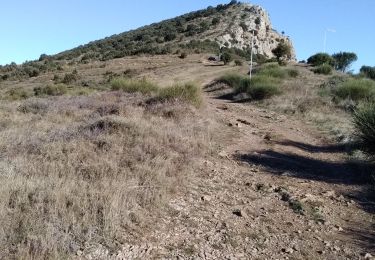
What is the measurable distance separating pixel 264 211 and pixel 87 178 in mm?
2649

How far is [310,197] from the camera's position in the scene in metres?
8.05

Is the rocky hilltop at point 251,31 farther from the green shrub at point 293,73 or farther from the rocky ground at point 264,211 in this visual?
the rocky ground at point 264,211

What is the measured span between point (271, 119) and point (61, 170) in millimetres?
10609

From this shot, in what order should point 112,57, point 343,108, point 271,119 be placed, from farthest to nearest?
point 112,57 → point 343,108 → point 271,119

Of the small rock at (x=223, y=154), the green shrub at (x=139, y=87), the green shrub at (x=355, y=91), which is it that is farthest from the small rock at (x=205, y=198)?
the green shrub at (x=355, y=91)

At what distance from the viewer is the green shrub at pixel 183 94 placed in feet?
50.3

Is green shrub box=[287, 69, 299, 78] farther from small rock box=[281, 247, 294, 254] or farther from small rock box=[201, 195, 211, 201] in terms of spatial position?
small rock box=[281, 247, 294, 254]

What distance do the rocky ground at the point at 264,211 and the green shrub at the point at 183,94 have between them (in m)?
3.59

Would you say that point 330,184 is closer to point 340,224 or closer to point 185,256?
point 340,224

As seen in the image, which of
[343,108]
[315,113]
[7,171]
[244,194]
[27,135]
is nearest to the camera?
[7,171]

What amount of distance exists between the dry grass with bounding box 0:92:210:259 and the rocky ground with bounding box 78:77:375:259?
0.92 ft

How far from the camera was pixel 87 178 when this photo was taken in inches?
279

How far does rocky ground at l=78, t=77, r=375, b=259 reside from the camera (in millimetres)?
5773

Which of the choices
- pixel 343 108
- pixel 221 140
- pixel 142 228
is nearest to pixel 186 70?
pixel 343 108
